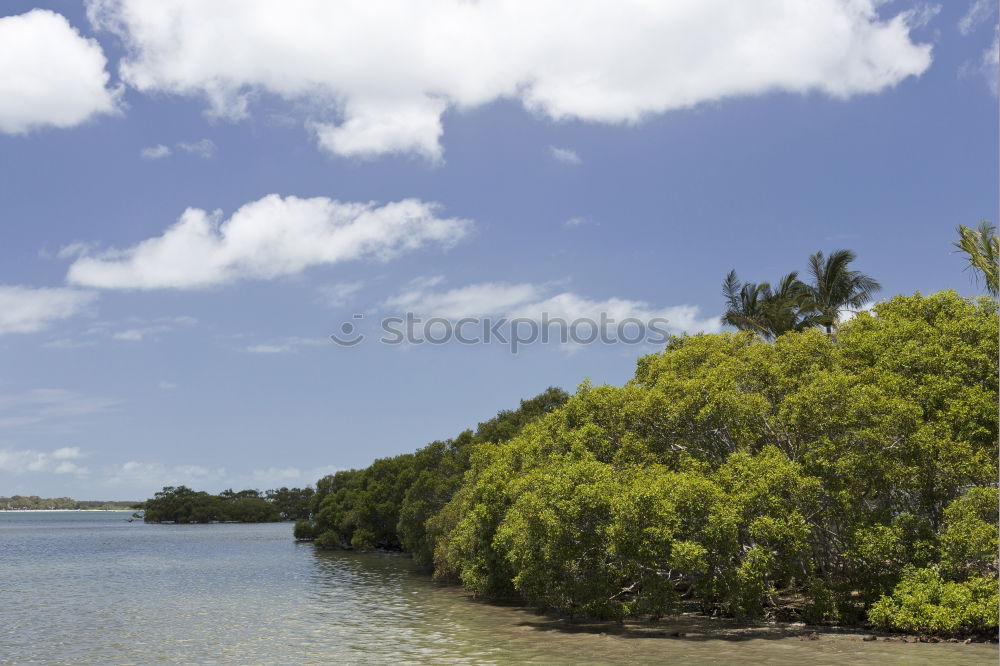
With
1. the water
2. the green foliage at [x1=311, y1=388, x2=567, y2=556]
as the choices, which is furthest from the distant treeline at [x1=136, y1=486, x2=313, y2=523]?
the water

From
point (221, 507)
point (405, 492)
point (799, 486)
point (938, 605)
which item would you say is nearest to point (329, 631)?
point (799, 486)

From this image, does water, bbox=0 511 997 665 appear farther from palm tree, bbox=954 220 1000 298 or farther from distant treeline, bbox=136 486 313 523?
distant treeline, bbox=136 486 313 523

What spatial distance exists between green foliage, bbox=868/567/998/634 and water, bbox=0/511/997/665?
2.50ft

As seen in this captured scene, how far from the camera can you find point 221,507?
187875 millimetres

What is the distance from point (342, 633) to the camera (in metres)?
28.8

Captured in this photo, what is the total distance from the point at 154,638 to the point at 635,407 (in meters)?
19.1

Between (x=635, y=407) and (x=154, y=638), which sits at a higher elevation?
(x=635, y=407)

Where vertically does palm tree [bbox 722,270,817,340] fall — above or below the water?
above

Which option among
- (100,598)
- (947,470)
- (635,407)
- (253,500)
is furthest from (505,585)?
(253,500)

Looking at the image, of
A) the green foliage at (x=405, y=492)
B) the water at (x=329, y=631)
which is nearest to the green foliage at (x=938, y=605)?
the water at (x=329, y=631)

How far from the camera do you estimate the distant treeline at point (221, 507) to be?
187m

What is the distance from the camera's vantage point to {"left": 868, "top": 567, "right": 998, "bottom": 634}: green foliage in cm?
2211

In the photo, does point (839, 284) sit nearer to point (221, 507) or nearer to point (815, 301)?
point (815, 301)

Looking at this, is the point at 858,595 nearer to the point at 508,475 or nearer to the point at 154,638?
the point at 508,475
